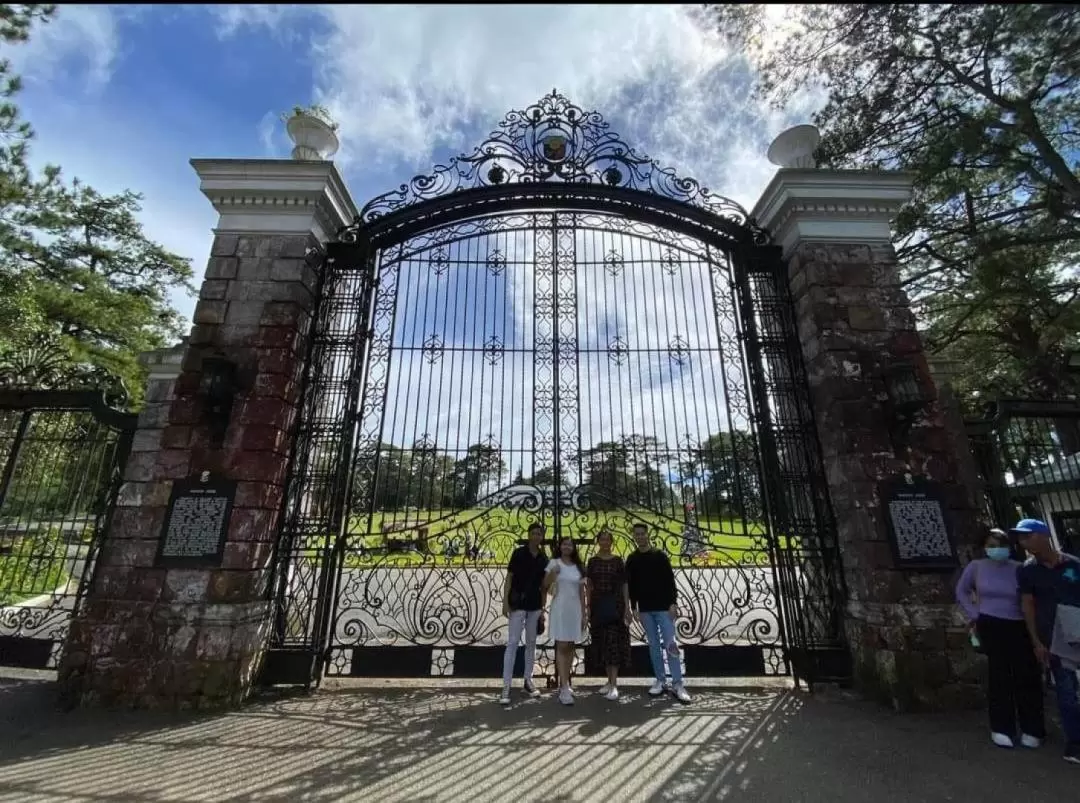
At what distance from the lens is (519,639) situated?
4551 mm

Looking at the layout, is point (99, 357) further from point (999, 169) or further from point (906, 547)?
point (999, 169)

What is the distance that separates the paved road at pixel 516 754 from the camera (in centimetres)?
298

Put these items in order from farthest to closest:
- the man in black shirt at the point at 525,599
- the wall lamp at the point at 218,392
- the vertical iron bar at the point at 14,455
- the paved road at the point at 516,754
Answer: the vertical iron bar at the point at 14,455 → the wall lamp at the point at 218,392 → the man in black shirt at the point at 525,599 → the paved road at the point at 516,754

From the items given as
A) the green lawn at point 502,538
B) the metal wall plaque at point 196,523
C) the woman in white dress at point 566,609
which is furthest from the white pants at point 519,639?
the metal wall plaque at point 196,523

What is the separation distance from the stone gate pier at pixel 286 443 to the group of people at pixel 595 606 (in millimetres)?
1812

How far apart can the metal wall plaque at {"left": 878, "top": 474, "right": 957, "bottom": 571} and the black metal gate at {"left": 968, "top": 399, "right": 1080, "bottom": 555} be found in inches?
35.7

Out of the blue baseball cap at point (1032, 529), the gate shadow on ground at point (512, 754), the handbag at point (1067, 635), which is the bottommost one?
the gate shadow on ground at point (512, 754)

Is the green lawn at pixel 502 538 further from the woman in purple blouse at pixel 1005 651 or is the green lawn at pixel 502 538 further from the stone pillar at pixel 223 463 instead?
the woman in purple blouse at pixel 1005 651

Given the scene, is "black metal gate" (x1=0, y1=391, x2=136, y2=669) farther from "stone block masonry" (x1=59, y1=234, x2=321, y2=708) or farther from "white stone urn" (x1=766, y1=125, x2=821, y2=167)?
"white stone urn" (x1=766, y1=125, x2=821, y2=167)

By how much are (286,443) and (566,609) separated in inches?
129

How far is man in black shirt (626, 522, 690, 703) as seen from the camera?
15.1 feet

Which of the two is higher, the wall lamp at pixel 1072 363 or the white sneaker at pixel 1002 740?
the wall lamp at pixel 1072 363

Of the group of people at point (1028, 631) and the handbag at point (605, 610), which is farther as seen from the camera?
the handbag at point (605, 610)

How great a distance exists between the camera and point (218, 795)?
9.64ft
